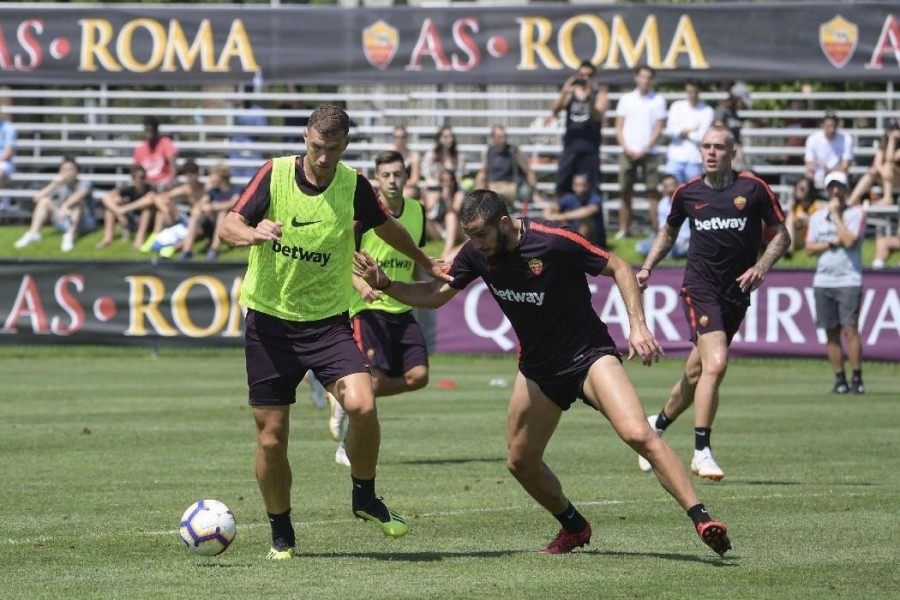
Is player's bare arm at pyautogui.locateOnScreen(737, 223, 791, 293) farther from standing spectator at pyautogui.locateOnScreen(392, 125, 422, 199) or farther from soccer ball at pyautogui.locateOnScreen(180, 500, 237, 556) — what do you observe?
standing spectator at pyautogui.locateOnScreen(392, 125, 422, 199)

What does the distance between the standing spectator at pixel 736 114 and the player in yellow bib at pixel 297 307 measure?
17.0m

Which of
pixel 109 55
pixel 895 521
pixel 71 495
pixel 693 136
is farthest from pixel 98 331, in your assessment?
pixel 895 521

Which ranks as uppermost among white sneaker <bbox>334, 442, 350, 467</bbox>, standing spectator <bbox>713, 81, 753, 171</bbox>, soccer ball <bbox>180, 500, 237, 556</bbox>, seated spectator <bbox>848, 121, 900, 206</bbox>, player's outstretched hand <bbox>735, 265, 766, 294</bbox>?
standing spectator <bbox>713, 81, 753, 171</bbox>

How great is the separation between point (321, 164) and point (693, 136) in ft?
63.0

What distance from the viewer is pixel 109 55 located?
102ft

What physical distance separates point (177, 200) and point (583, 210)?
25.9 feet

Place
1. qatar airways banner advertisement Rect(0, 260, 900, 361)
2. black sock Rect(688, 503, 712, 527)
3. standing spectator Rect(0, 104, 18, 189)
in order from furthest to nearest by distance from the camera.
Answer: standing spectator Rect(0, 104, 18, 189), qatar airways banner advertisement Rect(0, 260, 900, 361), black sock Rect(688, 503, 712, 527)

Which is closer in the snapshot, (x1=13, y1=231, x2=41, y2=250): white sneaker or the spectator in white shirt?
the spectator in white shirt

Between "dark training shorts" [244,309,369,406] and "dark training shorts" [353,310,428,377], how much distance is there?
4815mm

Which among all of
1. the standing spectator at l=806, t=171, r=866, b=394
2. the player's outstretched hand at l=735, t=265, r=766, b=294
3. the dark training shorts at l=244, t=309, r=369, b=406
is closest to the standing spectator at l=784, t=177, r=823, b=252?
the standing spectator at l=806, t=171, r=866, b=394

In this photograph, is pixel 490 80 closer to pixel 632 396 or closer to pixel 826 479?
pixel 826 479

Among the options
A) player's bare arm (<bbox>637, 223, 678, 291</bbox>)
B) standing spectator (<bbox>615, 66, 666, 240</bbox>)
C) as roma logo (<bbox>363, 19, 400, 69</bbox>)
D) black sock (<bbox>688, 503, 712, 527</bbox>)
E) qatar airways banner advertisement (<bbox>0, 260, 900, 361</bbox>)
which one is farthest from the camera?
as roma logo (<bbox>363, 19, 400, 69</bbox>)

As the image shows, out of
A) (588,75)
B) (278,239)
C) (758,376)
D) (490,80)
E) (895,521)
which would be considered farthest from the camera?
(490,80)

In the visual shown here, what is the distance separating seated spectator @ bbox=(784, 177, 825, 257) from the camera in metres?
25.5
